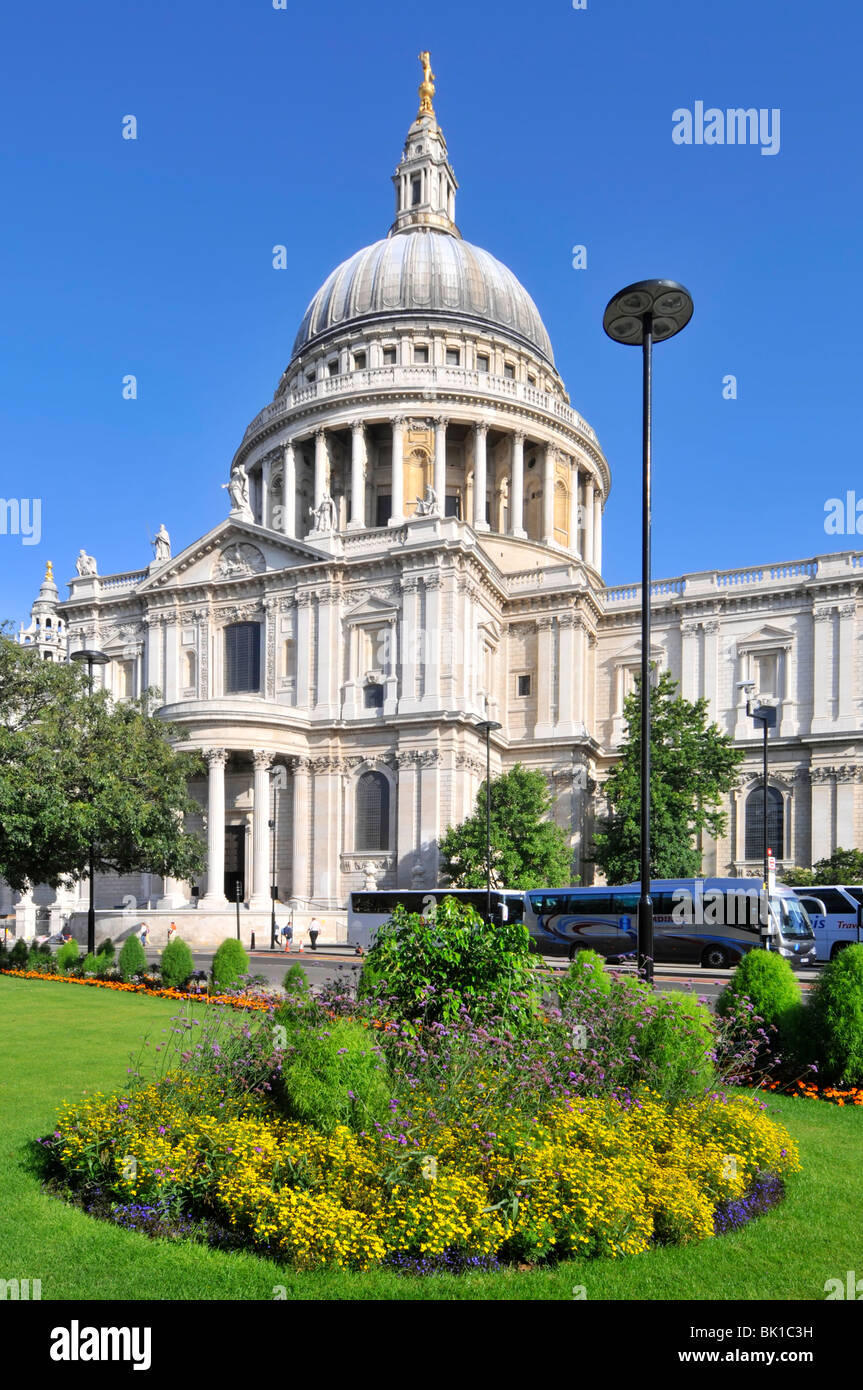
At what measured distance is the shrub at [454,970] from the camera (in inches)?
405

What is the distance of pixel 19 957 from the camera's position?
1173 inches

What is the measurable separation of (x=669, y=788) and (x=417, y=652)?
47.1 feet

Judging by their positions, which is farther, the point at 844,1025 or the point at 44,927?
the point at 44,927

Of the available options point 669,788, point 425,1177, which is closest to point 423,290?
point 669,788

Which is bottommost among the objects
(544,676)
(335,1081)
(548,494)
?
(335,1081)

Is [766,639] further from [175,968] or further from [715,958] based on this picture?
[175,968]

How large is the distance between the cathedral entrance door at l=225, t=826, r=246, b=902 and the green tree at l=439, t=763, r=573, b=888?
1186cm

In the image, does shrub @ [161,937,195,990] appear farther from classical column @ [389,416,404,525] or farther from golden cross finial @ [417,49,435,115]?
golden cross finial @ [417,49,435,115]

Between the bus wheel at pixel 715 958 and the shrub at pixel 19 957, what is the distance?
21736mm

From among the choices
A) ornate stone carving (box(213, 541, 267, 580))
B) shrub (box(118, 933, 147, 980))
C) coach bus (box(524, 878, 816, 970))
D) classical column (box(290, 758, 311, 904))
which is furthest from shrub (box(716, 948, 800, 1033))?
ornate stone carving (box(213, 541, 267, 580))
